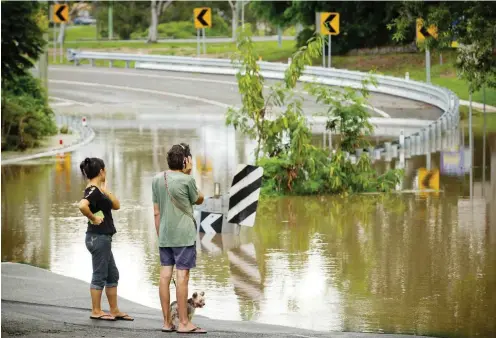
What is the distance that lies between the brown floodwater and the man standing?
1586 mm

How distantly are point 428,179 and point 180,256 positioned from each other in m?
14.5

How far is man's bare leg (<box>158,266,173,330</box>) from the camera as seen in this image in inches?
433

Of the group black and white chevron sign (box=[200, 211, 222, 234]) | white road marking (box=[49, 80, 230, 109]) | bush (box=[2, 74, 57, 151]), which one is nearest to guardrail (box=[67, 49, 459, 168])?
white road marking (box=[49, 80, 230, 109])

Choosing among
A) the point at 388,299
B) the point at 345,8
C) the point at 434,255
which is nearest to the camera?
the point at 388,299

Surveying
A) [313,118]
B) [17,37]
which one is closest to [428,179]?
[17,37]

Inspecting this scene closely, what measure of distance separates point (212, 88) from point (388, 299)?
39369 millimetres

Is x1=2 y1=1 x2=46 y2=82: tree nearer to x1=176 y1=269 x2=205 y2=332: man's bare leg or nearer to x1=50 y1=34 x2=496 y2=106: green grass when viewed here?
x1=50 y1=34 x2=496 y2=106: green grass

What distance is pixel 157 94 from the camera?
168ft

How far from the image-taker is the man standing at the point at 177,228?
10992mm

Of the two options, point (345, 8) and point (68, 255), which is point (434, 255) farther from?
point (345, 8)

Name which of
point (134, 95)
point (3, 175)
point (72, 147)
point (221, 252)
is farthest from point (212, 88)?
point (221, 252)

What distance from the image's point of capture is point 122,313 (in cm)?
1174

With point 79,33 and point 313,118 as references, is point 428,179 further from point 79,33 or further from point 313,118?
point 79,33

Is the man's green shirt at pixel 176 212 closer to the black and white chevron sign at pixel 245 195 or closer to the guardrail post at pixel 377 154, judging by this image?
the black and white chevron sign at pixel 245 195
